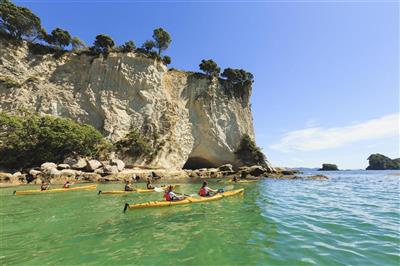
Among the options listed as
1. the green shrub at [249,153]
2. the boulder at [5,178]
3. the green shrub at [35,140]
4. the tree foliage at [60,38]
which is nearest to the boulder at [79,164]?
the green shrub at [35,140]

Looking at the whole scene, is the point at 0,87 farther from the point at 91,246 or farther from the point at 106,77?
the point at 91,246

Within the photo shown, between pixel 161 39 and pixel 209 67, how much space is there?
12308 millimetres

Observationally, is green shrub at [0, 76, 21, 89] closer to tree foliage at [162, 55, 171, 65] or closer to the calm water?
tree foliage at [162, 55, 171, 65]

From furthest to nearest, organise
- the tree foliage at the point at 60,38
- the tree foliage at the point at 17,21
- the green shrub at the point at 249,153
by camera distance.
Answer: the green shrub at the point at 249,153 → the tree foliage at the point at 60,38 → the tree foliage at the point at 17,21

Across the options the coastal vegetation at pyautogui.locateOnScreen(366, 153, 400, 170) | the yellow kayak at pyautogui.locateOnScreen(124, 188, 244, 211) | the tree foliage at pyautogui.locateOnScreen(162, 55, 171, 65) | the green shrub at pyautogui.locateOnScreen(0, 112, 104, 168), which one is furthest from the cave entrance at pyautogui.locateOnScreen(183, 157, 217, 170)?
the coastal vegetation at pyautogui.locateOnScreen(366, 153, 400, 170)

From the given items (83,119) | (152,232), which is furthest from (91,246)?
(83,119)

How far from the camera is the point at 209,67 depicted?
5678 cm

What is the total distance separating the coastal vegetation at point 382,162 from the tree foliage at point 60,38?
13337 centimetres

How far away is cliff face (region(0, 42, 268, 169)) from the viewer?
41.2m

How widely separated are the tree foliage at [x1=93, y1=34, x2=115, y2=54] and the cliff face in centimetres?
202

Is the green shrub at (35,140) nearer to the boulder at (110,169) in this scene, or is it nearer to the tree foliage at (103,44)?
the boulder at (110,169)

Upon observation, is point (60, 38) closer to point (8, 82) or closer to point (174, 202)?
point (8, 82)

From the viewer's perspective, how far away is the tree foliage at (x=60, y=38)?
4538 centimetres

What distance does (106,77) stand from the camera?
46.1 meters
